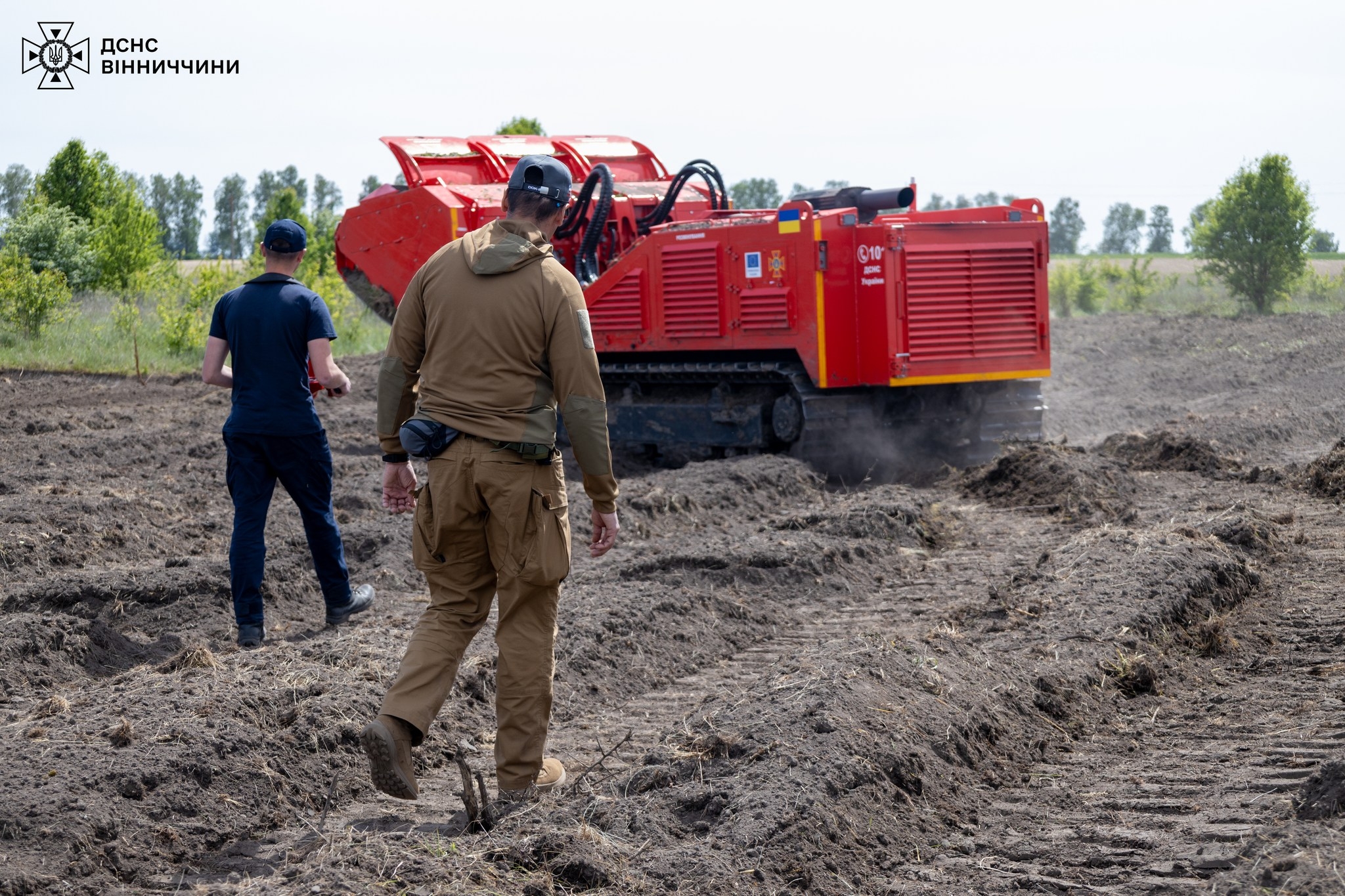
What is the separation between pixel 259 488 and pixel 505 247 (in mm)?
2692

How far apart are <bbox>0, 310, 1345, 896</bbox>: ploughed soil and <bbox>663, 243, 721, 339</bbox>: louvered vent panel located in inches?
75.2

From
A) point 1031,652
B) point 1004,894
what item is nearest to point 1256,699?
point 1031,652

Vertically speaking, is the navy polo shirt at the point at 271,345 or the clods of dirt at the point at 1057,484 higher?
the navy polo shirt at the point at 271,345

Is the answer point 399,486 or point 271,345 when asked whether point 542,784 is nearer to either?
point 399,486

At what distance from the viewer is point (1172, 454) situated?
11.1m

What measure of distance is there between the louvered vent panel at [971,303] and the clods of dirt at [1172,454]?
132cm

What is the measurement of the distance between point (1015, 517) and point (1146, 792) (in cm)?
528

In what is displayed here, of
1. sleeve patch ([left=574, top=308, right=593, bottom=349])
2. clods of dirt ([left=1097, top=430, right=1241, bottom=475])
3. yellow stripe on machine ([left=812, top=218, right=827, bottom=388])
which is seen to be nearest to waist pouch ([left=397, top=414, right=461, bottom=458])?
sleeve patch ([left=574, top=308, right=593, bottom=349])

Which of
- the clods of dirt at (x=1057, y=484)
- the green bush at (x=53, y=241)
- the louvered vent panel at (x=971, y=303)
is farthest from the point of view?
the green bush at (x=53, y=241)

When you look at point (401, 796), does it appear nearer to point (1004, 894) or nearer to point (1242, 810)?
point (1004, 894)

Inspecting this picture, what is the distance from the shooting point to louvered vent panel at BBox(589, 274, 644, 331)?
39.0 ft

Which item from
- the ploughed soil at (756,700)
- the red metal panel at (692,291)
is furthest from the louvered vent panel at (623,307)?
the ploughed soil at (756,700)

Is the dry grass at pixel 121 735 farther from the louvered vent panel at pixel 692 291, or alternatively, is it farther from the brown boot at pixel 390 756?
the louvered vent panel at pixel 692 291

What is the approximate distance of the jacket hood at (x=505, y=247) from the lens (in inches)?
155
